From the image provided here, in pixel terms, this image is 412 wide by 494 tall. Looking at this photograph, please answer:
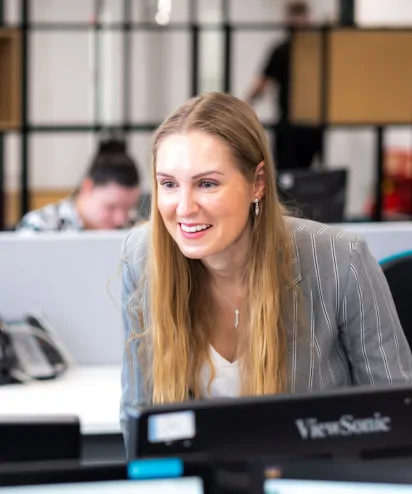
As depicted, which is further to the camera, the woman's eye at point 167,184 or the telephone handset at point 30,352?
the telephone handset at point 30,352

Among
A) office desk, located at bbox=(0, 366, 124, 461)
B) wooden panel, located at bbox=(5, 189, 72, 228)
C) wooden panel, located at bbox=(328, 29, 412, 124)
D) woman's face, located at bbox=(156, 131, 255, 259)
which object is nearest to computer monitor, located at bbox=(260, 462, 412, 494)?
woman's face, located at bbox=(156, 131, 255, 259)

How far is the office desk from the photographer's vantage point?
7.29ft

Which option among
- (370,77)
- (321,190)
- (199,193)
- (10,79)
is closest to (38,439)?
(199,193)

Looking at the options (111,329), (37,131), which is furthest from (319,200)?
(37,131)

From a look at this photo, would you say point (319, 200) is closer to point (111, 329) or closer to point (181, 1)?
point (111, 329)

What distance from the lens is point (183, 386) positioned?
172 cm

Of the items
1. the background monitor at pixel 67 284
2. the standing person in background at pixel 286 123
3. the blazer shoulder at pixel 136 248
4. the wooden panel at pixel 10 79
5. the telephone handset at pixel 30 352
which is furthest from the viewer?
the standing person in background at pixel 286 123

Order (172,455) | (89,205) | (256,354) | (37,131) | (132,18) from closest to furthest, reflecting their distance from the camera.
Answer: (172,455)
(256,354)
(89,205)
(37,131)
(132,18)

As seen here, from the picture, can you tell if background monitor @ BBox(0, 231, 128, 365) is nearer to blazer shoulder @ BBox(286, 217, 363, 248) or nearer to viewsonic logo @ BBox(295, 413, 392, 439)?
blazer shoulder @ BBox(286, 217, 363, 248)

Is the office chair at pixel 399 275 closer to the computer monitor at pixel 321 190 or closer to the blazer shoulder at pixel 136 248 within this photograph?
the blazer shoulder at pixel 136 248

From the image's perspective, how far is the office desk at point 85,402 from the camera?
7.29 feet

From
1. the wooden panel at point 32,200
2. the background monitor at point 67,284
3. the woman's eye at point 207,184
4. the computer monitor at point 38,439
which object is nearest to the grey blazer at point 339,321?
the woman's eye at point 207,184

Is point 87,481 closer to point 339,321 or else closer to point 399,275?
point 339,321

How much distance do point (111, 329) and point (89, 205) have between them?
83 centimetres
